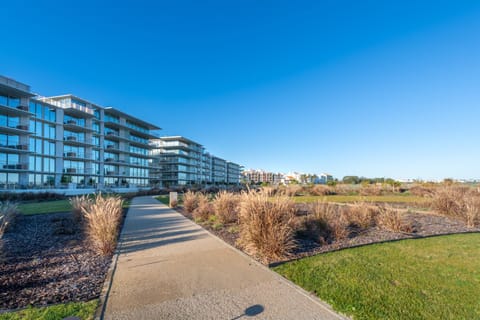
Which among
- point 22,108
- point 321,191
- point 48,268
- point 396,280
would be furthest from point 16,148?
point 396,280

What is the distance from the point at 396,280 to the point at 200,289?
344 centimetres

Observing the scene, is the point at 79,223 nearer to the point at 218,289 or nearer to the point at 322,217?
the point at 218,289

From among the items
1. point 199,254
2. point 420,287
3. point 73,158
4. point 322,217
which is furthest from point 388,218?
point 73,158

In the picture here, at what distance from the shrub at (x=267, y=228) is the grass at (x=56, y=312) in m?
3.32

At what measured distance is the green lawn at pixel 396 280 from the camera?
3.18 metres

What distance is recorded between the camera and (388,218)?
8.11 metres

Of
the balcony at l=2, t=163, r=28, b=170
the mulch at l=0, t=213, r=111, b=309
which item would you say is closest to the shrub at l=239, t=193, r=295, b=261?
the mulch at l=0, t=213, r=111, b=309

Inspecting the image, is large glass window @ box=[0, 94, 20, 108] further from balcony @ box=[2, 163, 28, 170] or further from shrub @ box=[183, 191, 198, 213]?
shrub @ box=[183, 191, 198, 213]

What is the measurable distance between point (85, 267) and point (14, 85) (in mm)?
34491

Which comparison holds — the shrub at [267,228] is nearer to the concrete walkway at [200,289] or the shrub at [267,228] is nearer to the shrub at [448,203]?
the concrete walkway at [200,289]

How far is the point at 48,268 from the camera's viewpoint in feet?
15.6

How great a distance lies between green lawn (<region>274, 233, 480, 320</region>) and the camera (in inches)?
125

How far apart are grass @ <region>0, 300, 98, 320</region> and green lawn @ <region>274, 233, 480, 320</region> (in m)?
3.15

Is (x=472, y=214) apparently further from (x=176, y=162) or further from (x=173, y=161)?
(x=173, y=161)
